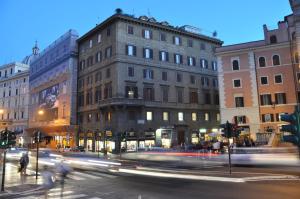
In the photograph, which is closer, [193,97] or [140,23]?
[140,23]

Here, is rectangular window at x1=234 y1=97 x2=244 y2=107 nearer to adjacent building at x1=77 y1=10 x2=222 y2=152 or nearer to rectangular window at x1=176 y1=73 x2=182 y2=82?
adjacent building at x1=77 y1=10 x2=222 y2=152

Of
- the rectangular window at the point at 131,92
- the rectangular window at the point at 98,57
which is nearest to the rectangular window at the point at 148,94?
the rectangular window at the point at 131,92

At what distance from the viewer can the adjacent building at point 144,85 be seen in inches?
1781

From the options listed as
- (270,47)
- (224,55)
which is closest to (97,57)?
(224,55)

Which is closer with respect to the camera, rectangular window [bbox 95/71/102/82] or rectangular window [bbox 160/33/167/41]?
rectangular window [bbox 95/71/102/82]

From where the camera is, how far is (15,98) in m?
84.2

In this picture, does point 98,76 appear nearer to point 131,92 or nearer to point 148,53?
point 131,92

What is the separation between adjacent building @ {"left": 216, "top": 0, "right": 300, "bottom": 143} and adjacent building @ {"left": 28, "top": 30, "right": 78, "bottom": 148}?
88.1ft

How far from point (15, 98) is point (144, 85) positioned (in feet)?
170

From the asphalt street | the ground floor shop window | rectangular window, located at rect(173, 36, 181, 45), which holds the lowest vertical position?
the asphalt street

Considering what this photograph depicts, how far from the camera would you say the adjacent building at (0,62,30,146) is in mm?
79188

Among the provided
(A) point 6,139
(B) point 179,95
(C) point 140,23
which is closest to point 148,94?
(B) point 179,95

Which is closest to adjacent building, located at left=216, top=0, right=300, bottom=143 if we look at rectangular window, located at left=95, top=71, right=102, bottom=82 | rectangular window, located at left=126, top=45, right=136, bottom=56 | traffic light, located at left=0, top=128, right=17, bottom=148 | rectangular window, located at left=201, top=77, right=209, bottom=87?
rectangular window, located at left=201, top=77, right=209, bottom=87

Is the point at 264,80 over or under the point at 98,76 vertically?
under
